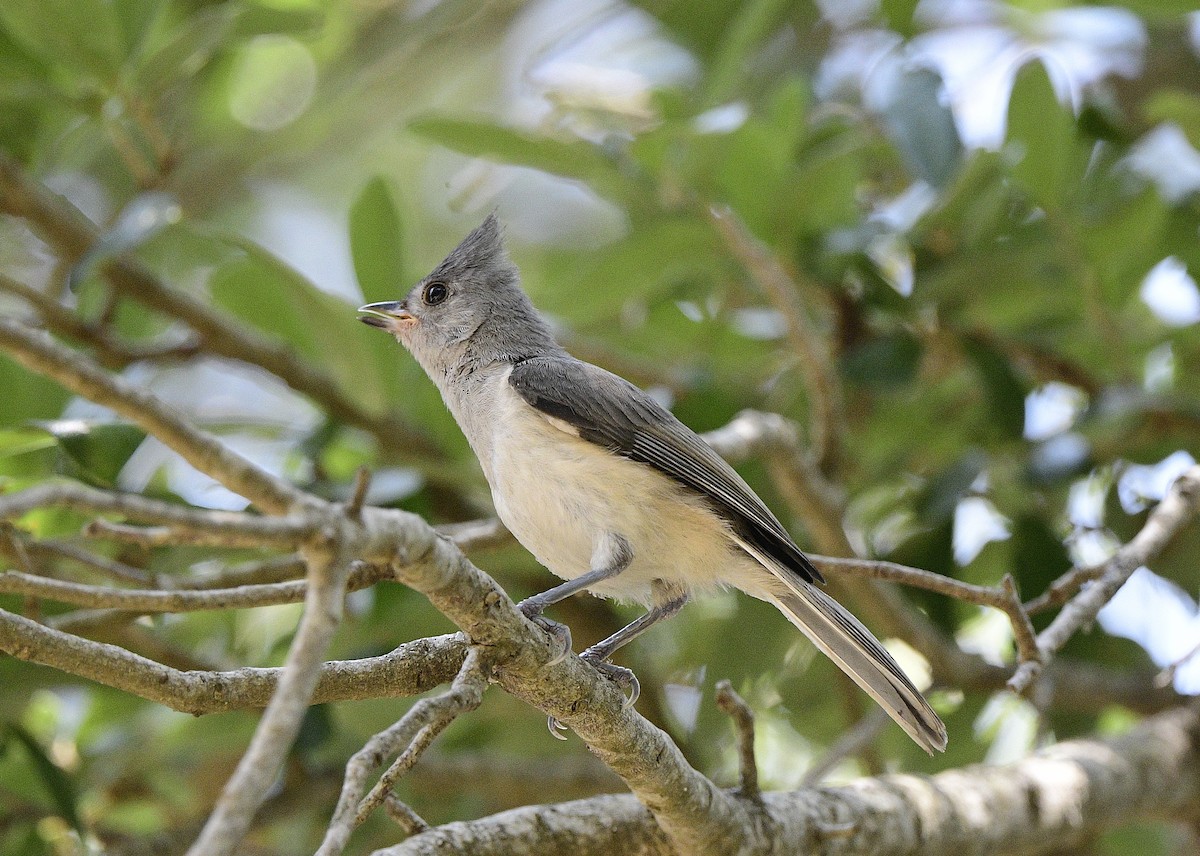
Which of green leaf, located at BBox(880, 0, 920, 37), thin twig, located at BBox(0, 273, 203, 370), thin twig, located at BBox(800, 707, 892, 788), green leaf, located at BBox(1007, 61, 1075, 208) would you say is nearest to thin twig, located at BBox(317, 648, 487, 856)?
thin twig, located at BBox(800, 707, 892, 788)

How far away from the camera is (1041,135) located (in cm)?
328

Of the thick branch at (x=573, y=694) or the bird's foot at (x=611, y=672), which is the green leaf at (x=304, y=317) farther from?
the thick branch at (x=573, y=694)

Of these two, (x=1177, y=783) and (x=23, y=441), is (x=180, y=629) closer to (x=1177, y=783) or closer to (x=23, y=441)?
(x=23, y=441)

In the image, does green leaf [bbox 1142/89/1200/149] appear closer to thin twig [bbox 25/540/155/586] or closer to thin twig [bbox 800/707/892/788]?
thin twig [bbox 800/707/892/788]

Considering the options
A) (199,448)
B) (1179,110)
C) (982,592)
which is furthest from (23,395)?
(1179,110)

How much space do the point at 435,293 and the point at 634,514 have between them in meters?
1.24

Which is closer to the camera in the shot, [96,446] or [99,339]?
[96,446]

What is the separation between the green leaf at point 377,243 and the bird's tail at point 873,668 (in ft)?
5.18

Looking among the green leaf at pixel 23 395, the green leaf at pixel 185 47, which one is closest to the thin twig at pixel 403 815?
the green leaf at pixel 23 395

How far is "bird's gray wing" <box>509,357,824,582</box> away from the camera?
99.2 inches

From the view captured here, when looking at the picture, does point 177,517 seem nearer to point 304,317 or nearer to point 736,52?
point 304,317

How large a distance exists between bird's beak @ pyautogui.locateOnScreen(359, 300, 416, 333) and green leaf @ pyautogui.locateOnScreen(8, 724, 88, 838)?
1356 millimetres

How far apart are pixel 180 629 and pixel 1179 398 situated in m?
3.07

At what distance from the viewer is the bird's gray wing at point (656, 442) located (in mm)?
2520
